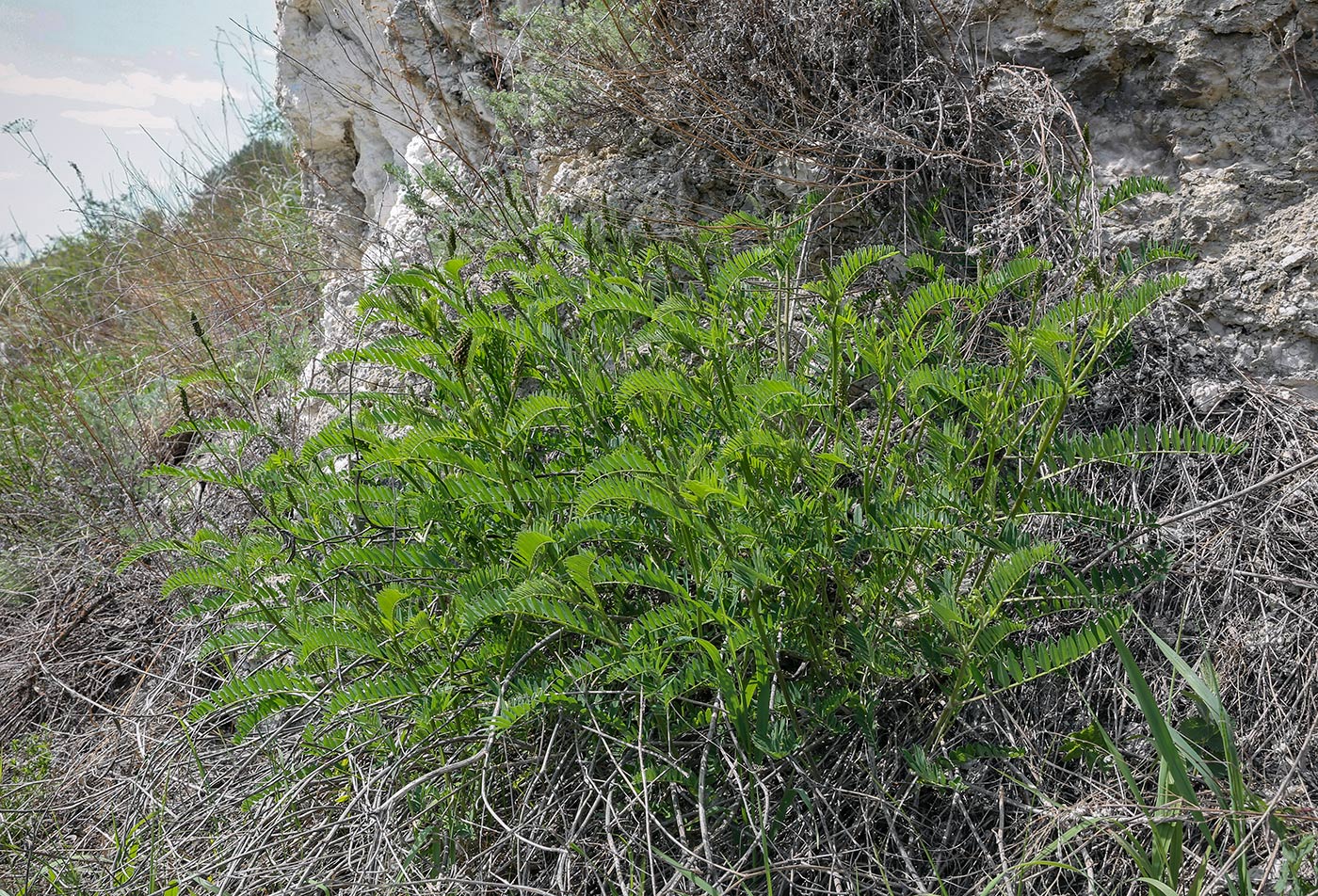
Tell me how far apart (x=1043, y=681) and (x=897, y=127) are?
1590mm

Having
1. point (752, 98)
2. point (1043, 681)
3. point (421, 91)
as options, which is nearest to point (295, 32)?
point (421, 91)

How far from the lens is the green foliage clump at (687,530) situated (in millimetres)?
1386

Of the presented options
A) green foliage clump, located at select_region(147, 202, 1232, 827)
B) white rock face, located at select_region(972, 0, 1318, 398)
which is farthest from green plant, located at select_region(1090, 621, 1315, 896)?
white rock face, located at select_region(972, 0, 1318, 398)

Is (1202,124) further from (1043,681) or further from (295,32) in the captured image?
(295,32)

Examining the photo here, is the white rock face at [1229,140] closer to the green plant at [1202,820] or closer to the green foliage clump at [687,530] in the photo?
the green foliage clump at [687,530]

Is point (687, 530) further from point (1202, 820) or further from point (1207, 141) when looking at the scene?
point (1207, 141)

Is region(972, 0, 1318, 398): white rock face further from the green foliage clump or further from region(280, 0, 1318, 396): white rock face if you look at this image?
the green foliage clump

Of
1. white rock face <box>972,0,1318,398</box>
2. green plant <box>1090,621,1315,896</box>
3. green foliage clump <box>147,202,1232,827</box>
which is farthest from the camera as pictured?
white rock face <box>972,0,1318,398</box>

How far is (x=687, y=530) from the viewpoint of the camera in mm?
1373

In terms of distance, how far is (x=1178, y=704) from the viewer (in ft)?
5.37

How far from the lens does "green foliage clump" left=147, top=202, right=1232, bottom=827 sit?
139cm

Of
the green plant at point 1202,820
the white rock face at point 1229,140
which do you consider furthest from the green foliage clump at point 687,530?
the white rock face at point 1229,140

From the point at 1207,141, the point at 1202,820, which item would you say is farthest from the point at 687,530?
the point at 1207,141

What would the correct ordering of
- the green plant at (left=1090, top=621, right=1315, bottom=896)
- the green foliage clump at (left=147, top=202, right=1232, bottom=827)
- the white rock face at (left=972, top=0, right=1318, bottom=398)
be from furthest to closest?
the white rock face at (left=972, top=0, right=1318, bottom=398) → the green foliage clump at (left=147, top=202, right=1232, bottom=827) → the green plant at (left=1090, top=621, right=1315, bottom=896)
